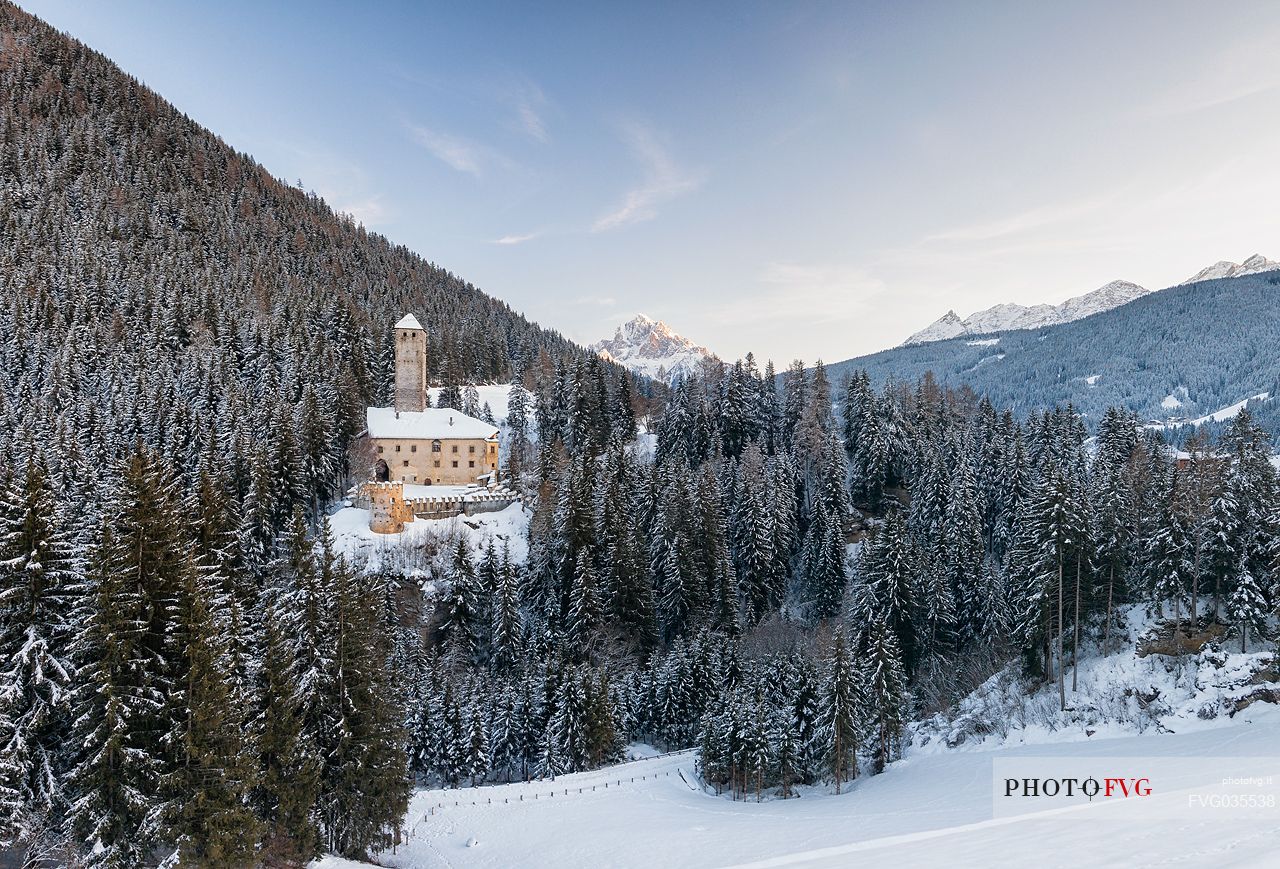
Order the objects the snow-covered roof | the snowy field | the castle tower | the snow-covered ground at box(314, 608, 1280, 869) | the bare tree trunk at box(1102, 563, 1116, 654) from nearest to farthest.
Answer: the snowy field → the snow-covered ground at box(314, 608, 1280, 869) → the bare tree trunk at box(1102, 563, 1116, 654) → the snow-covered roof → the castle tower

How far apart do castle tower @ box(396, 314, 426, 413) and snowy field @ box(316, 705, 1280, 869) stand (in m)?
51.9

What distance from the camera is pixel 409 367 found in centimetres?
8288

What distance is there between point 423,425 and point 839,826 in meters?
57.5

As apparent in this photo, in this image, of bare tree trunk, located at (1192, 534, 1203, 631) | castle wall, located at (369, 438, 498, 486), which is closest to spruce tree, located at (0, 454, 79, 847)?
castle wall, located at (369, 438, 498, 486)

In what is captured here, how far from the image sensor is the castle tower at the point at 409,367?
82.2 m

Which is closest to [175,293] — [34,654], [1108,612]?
[34,654]

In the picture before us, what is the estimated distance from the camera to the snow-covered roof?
7144 cm

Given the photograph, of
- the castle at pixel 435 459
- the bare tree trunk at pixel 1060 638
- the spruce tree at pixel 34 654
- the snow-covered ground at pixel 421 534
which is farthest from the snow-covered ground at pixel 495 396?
the spruce tree at pixel 34 654

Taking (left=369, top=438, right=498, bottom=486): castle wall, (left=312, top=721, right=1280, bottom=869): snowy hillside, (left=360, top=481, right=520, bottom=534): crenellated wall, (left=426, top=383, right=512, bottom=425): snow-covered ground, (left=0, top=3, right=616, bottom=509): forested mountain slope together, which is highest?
(left=0, top=3, right=616, bottom=509): forested mountain slope

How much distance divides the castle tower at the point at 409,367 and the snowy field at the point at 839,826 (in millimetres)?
51903

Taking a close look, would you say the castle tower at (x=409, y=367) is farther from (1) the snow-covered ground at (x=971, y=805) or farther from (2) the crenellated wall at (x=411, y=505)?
(1) the snow-covered ground at (x=971, y=805)

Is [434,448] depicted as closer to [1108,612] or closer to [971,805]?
[971,805]

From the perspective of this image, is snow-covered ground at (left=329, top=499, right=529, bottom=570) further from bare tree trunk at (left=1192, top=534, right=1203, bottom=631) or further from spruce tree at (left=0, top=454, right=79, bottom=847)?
bare tree trunk at (left=1192, top=534, right=1203, bottom=631)

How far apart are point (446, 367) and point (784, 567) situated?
61.4 m
